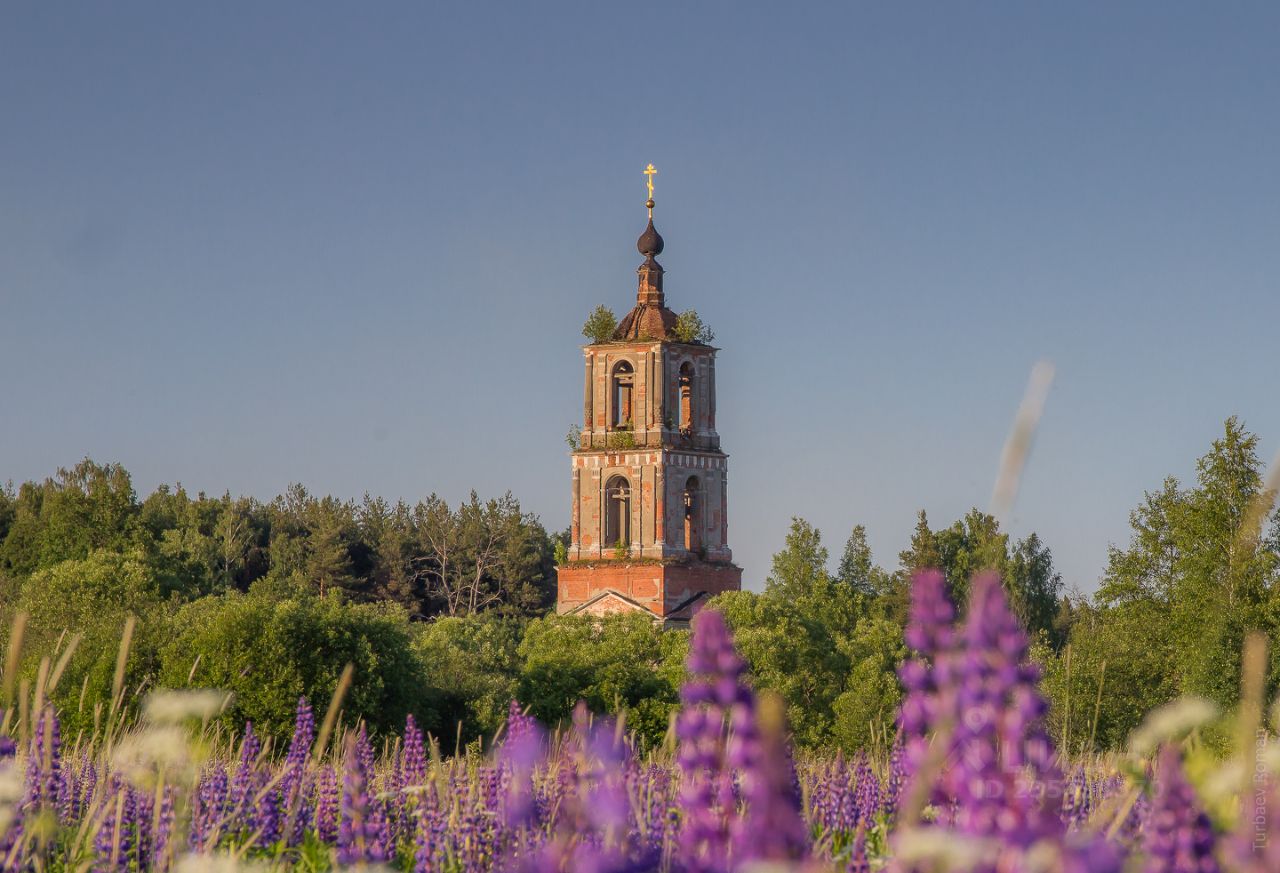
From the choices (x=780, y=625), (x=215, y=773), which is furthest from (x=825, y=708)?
(x=215, y=773)

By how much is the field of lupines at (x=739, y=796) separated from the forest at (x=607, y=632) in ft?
44.2

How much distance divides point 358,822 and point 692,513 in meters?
75.1

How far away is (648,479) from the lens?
→ 257 feet

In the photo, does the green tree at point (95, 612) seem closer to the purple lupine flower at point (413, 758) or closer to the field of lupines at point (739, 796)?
the purple lupine flower at point (413, 758)

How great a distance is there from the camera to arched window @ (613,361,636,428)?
8056cm

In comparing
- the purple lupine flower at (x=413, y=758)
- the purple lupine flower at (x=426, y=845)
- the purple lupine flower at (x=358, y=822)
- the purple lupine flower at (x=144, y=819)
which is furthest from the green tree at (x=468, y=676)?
the purple lupine flower at (x=426, y=845)

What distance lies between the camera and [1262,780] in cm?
771

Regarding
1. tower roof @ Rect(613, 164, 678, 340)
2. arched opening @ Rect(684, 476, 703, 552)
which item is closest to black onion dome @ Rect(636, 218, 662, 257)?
tower roof @ Rect(613, 164, 678, 340)

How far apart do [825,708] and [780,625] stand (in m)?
3.73

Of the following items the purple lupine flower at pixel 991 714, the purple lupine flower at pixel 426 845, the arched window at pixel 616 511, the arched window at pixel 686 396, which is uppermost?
the arched window at pixel 686 396

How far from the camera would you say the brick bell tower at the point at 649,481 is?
7738 centimetres

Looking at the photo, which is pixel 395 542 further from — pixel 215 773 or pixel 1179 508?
pixel 215 773

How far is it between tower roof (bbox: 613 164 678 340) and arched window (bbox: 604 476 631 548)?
6.96m

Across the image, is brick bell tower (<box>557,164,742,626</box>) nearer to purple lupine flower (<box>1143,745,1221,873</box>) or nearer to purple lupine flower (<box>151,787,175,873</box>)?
purple lupine flower (<box>151,787,175,873</box>)
